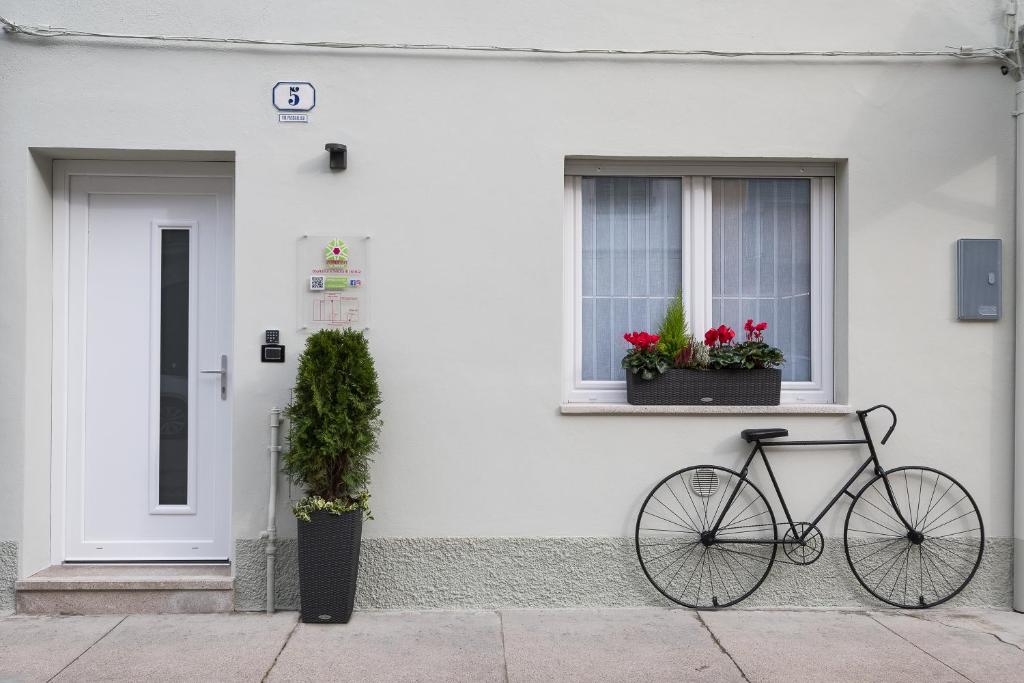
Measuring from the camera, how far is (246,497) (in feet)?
16.3

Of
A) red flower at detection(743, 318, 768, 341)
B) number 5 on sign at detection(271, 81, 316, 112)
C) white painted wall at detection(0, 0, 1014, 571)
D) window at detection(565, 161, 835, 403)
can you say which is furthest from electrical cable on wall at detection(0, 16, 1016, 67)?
red flower at detection(743, 318, 768, 341)

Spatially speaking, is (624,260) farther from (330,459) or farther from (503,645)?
(503,645)

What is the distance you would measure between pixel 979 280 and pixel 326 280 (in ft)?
12.4

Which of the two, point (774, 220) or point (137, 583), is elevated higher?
point (774, 220)

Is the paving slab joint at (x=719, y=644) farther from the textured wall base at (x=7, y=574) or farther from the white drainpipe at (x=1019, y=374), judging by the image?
the textured wall base at (x=7, y=574)

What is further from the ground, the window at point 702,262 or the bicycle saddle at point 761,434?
the window at point 702,262

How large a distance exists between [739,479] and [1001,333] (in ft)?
5.83

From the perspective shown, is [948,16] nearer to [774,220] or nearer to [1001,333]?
[774,220]

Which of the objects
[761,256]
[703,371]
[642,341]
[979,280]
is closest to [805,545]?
[703,371]

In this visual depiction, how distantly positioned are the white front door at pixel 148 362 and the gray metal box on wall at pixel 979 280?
170 inches

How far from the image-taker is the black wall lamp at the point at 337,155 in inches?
192

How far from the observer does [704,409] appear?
5020 mm

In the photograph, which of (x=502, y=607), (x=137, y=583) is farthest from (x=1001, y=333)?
(x=137, y=583)

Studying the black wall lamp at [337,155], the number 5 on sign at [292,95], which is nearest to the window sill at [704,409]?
the black wall lamp at [337,155]
